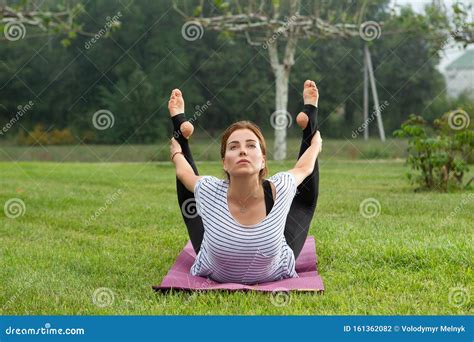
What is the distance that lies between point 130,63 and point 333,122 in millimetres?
6400

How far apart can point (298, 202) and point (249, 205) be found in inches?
20.0

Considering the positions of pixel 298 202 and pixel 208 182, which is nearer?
pixel 208 182

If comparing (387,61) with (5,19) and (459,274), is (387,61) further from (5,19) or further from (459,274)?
(459,274)
